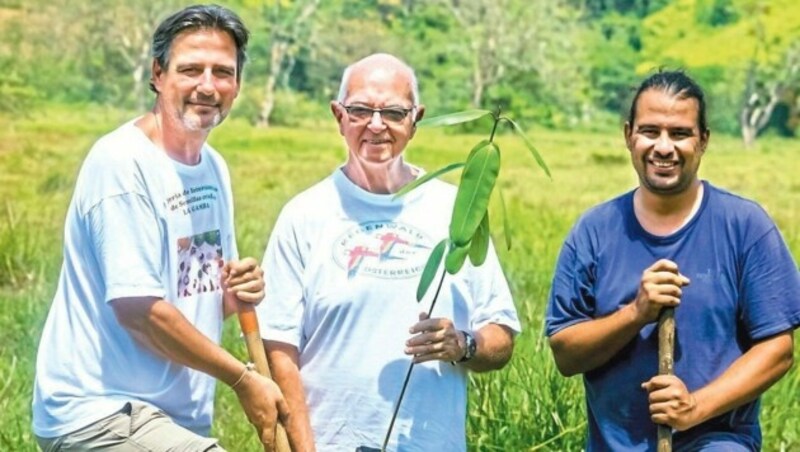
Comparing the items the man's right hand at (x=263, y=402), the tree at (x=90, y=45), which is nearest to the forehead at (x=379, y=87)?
the man's right hand at (x=263, y=402)

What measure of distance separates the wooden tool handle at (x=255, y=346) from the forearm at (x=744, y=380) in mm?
905

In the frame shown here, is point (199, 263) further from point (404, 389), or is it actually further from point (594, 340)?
point (594, 340)

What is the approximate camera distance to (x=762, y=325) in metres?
4.06

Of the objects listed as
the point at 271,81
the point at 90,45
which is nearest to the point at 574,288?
the point at 90,45

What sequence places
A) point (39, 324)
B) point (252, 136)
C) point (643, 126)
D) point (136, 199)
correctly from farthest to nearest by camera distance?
point (252, 136) → point (39, 324) → point (643, 126) → point (136, 199)

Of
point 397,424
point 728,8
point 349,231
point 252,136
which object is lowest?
point 397,424

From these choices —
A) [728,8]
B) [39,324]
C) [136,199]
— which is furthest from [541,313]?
[728,8]

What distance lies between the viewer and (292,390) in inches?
168

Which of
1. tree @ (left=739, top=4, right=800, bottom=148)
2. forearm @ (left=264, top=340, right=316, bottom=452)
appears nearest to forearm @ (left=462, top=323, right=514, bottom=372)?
forearm @ (left=264, top=340, right=316, bottom=452)

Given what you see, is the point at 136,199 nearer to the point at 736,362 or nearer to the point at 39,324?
the point at 736,362

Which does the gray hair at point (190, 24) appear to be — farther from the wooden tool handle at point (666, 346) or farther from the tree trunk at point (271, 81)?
the tree trunk at point (271, 81)

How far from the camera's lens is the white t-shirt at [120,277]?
3836 millimetres

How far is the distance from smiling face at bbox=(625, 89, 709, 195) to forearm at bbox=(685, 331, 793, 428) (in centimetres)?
40

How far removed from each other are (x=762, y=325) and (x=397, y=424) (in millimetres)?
877
